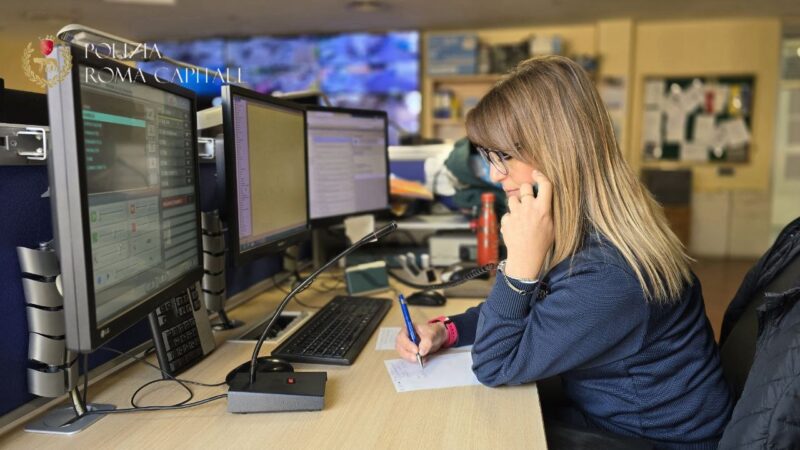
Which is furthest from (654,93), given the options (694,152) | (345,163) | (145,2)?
(345,163)

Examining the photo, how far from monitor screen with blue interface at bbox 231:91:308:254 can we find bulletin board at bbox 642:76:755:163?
16.8ft

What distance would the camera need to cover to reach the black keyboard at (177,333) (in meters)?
0.98

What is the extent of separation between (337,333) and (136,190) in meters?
0.51

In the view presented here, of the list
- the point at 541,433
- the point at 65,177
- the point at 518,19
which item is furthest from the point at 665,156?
the point at 65,177

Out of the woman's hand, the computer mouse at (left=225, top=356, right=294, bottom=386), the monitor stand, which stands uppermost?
the woman's hand

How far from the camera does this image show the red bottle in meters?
1.83

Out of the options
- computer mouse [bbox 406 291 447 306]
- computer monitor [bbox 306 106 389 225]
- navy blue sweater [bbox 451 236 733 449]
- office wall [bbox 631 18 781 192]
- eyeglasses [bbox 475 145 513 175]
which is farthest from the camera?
office wall [bbox 631 18 781 192]

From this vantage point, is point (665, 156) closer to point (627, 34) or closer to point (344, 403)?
point (627, 34)

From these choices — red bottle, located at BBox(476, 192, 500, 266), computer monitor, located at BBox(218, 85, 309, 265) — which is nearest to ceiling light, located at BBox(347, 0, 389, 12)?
red bottle, located at BBox(476, 192, 500, 266)

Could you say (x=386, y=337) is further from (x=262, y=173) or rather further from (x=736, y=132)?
(x=736, y=132)

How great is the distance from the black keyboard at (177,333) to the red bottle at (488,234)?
38.8 inches

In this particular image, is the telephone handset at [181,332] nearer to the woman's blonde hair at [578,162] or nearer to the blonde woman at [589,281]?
the blonde woman at [589,281]

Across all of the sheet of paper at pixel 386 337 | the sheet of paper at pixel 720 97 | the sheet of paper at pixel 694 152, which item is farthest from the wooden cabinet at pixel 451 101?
the sheet of paper at pixel 386 337

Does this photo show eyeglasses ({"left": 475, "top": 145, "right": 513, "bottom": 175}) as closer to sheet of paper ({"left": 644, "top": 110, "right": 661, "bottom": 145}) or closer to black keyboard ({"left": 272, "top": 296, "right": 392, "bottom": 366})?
black keyboard ({"left": 272, "top": 296, "right": 392, "bottom": 366})
